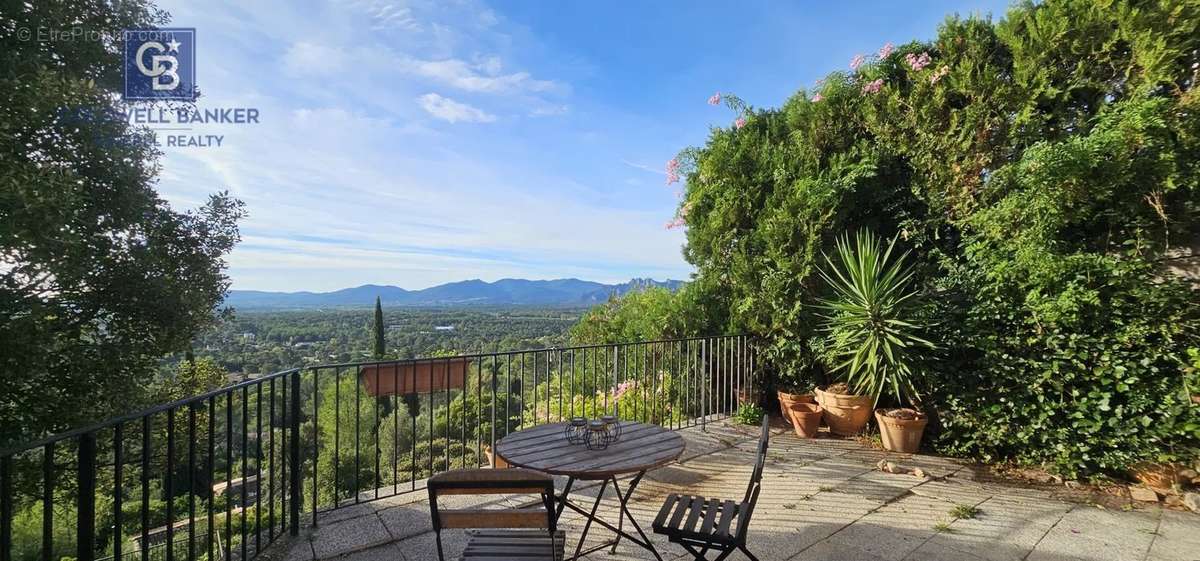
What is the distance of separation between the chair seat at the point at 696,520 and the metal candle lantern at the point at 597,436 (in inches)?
17.0

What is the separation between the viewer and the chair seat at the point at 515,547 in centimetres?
179

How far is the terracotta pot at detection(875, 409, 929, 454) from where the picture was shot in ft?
14.4

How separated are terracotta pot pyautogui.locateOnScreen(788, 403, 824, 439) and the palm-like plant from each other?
1.55 ft

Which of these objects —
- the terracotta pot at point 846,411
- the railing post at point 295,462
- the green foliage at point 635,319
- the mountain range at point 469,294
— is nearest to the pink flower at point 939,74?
the terracotta pot at point 846,411

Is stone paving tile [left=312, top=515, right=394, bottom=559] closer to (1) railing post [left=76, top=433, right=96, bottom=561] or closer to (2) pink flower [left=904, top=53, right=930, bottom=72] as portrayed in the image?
(1) railing post [left=76, top=433, right=96, bottom=561]

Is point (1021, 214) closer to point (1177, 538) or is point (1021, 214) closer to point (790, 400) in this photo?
point (1177, 538)

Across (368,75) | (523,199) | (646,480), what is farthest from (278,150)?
(646,480)

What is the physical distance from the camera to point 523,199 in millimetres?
11344

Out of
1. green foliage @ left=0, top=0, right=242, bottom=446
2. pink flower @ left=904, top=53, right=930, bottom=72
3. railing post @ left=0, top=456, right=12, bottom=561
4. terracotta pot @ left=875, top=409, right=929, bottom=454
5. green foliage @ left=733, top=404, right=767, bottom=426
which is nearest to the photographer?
railing post @ left=0, top=456, right=12, bottom=561

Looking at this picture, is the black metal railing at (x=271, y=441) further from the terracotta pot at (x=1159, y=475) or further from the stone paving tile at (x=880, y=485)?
the terracotta pot at (x=1159, y=475)

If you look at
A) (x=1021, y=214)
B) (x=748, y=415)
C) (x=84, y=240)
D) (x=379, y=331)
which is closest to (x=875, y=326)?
(x=1021, y=214)

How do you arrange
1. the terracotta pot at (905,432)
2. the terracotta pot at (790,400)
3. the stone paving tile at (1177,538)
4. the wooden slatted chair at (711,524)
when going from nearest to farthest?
the wooden slatted chair at (711,524), the stone paving tile at (1177,538), the terracotta pot at (905,432), the terracotta pot at (790,400)

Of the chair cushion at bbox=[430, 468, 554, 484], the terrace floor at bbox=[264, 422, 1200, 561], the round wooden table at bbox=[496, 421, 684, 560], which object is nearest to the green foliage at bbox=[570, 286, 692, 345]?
the terrace floor at bbox=[264, 422, 1200, 561]

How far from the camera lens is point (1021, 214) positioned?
3.85m
